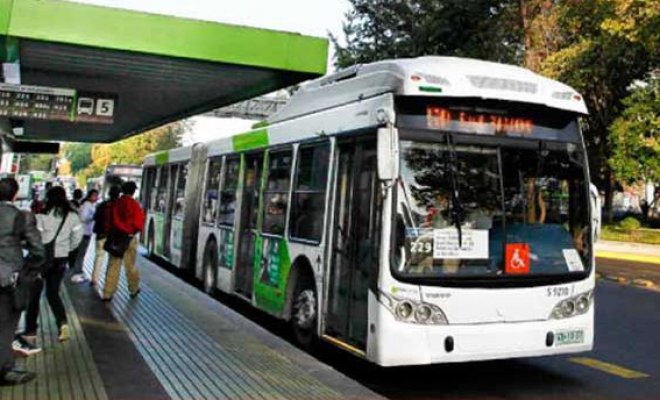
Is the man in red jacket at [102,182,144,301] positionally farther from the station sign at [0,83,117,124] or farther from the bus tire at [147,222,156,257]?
the bus tire at [147,222,156,257]

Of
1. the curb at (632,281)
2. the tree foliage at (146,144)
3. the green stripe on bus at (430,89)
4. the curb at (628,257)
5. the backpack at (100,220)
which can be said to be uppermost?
the tree foliage at (146,144)

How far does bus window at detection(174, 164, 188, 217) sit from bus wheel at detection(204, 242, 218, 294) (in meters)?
2.65

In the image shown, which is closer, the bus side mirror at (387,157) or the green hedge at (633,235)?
the bus side mirror at (387,157)

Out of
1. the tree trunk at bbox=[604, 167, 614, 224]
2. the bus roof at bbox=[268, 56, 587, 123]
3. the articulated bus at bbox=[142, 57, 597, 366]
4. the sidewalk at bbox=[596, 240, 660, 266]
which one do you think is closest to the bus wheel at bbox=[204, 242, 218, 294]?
the articulated bus at bbox=[142, 57, 597, 366]

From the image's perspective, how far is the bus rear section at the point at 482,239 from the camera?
22.0ft

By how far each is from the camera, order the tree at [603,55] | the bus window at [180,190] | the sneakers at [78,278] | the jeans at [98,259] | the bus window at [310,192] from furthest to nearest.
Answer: the tree at [603,55] → the bus window at [180,190] → the sneakers at [78,278] → the jeans at [98,259] → the bus window at [310,192]

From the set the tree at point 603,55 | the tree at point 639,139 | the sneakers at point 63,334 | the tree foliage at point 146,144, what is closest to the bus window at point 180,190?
the sneakers at point 63,334

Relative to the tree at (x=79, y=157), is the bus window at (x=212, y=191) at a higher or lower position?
lower

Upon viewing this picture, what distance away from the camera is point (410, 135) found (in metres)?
6.90

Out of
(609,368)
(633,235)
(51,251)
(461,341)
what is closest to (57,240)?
(51,251)

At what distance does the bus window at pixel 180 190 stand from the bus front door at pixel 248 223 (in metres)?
4.64

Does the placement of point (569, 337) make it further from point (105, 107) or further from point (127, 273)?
point (105, 107)

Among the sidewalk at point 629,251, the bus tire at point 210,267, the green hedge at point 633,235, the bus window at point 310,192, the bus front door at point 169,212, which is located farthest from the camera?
the green hedge at point 633,235

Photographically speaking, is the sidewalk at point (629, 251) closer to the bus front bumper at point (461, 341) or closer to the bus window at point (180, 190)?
the bus window at point (180, 190)
